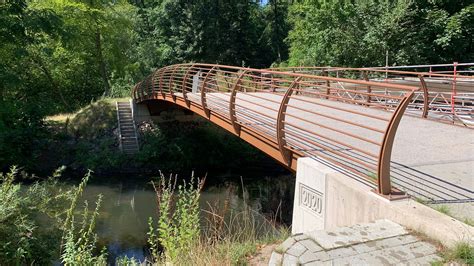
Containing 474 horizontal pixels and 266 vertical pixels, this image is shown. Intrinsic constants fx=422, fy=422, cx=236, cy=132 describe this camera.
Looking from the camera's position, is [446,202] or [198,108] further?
[198,108]

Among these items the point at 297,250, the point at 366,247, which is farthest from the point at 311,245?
the point at 366,247

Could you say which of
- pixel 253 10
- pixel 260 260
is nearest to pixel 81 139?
pixel 260 260

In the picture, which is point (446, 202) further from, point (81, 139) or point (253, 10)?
point (253, 10)

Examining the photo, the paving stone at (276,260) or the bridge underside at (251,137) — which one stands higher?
the bridge underside at (251,137)

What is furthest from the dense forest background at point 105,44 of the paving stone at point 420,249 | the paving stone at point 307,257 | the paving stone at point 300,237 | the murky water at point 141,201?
the paving stone at point 420,249

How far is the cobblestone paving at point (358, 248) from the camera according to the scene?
297cm

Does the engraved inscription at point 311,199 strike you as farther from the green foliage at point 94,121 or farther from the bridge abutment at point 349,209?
the green foliage at point 94,121

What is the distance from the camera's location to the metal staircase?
64.6 ft

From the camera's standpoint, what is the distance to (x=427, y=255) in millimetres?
3004

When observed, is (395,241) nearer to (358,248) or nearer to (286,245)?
(358,248)

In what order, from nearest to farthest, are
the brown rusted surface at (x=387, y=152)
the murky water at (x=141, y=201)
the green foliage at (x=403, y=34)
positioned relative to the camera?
the brown rusted surface at (x=387, y=152), the murky water at (x=141, y=201), the green foliage at (x=403, y=34)

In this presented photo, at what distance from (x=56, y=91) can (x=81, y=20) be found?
5697 mm

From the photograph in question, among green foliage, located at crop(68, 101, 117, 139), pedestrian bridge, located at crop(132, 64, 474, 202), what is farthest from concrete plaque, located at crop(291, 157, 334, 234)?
green foliage, located at crop(68, 101, 117, 139)

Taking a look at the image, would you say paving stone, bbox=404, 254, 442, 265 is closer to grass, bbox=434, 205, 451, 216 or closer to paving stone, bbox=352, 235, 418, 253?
paving stone, bbox=352, 235, 418, 253
